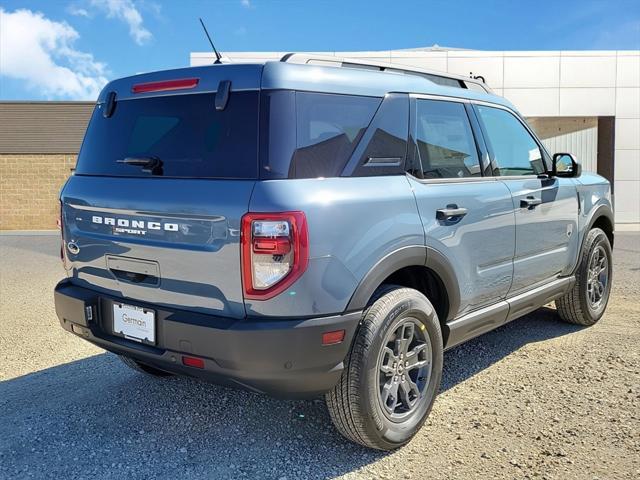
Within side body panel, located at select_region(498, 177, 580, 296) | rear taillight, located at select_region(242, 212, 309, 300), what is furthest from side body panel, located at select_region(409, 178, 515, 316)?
rear taillight, located at select_region(242, 212, 309, 300)

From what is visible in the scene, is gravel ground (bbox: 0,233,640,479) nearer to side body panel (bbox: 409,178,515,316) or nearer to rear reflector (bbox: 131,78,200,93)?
side body panel (bbox: 409,178,515,316)

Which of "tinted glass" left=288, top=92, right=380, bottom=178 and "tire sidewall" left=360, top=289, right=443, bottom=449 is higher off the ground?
"tinted glass" left=288, top=92, right=380, bottom=178

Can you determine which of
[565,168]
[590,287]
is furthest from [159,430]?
[590,287]

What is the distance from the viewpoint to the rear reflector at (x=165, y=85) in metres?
2.98

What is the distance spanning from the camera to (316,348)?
2.64 m

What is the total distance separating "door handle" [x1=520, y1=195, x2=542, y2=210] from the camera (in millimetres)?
4008

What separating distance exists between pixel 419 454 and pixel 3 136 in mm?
19173

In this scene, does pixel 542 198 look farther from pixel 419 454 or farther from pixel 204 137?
pixel 204 137

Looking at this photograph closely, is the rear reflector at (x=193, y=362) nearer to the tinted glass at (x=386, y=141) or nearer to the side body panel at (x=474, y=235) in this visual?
the tinted glass at (x=386, y=141)

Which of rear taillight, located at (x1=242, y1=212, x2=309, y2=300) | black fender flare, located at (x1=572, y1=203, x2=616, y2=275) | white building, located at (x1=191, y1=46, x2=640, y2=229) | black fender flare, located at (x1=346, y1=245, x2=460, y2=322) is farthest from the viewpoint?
white building, located at (x1=191, y1=46, x2=640, y2=229)

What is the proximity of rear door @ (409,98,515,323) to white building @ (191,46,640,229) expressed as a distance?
1378 centimetres

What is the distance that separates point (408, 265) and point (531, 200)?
1.50m

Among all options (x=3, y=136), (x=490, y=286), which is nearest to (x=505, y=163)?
(x=490, y=286)

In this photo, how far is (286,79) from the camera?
2.74m
